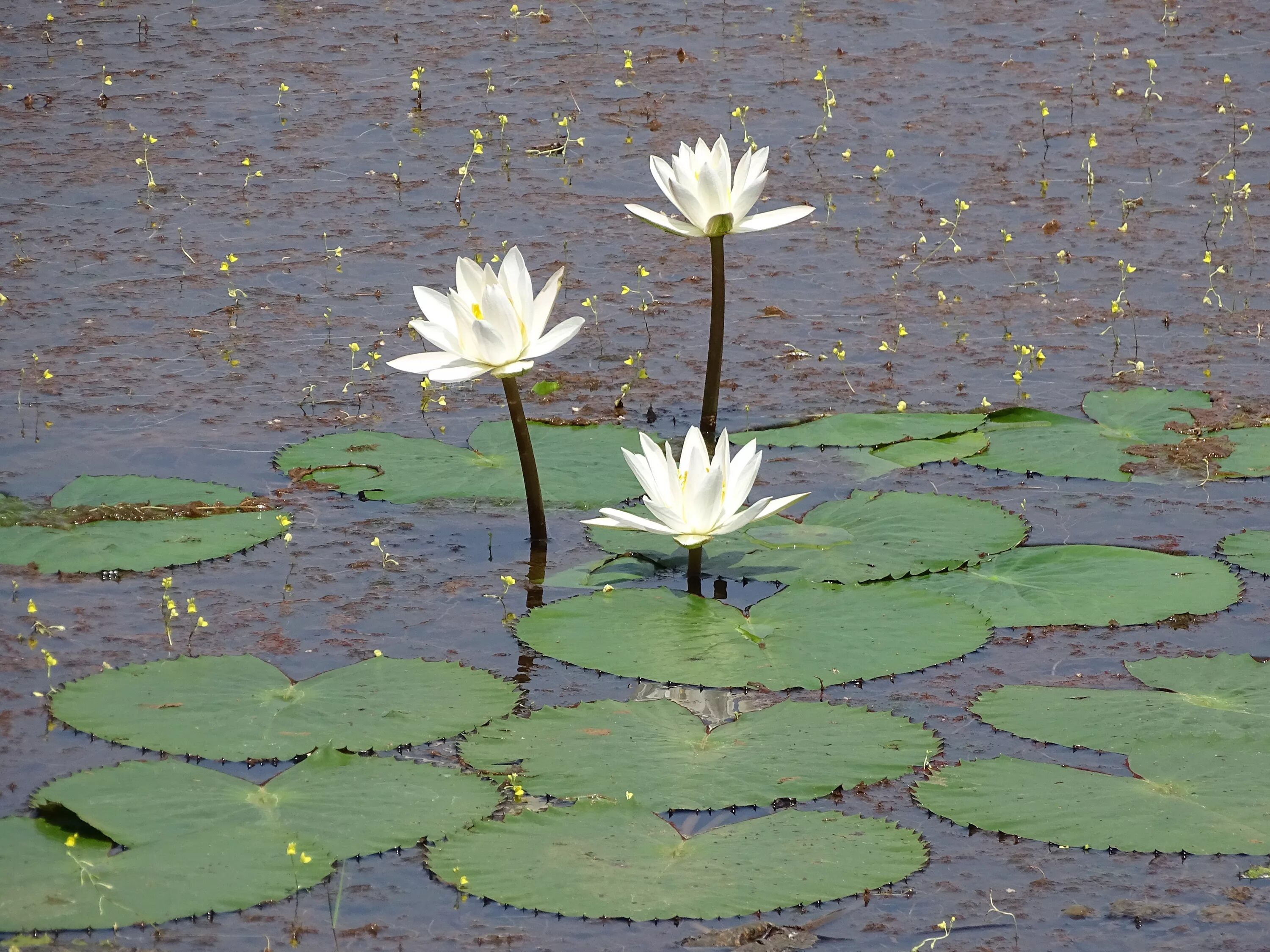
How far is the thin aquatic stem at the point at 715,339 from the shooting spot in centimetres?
456

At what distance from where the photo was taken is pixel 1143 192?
712cm

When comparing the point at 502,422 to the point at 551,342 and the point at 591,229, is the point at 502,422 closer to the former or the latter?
the point at 551,342

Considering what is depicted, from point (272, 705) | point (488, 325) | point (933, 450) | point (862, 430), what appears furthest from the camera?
point (862, 430)

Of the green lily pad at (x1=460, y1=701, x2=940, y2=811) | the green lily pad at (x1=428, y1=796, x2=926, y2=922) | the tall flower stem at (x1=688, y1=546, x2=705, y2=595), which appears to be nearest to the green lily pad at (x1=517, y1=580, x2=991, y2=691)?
the tall flower stem at (x1=688, y1=546, x2=705, y2=595)

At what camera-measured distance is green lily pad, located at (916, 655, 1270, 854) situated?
9.93 feet

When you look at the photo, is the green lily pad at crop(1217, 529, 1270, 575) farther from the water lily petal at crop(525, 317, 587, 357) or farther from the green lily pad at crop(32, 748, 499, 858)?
the green lily pad at crop(32, 748, 499, 858)

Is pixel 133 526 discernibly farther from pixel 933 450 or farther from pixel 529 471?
pixel 933 450

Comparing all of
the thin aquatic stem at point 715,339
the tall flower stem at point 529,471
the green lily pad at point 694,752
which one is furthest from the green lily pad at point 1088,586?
the tall flower stem at point 529,471

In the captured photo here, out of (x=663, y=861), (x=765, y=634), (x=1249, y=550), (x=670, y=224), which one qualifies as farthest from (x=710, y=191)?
(x=663, y=861)

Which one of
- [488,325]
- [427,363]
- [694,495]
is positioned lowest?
[694,495]

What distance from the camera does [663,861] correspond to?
2902mm

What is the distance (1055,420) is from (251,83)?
5382 millimetres

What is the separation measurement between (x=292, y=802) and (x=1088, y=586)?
7.17 ft

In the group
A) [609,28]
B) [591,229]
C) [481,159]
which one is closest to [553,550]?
[591,229]
